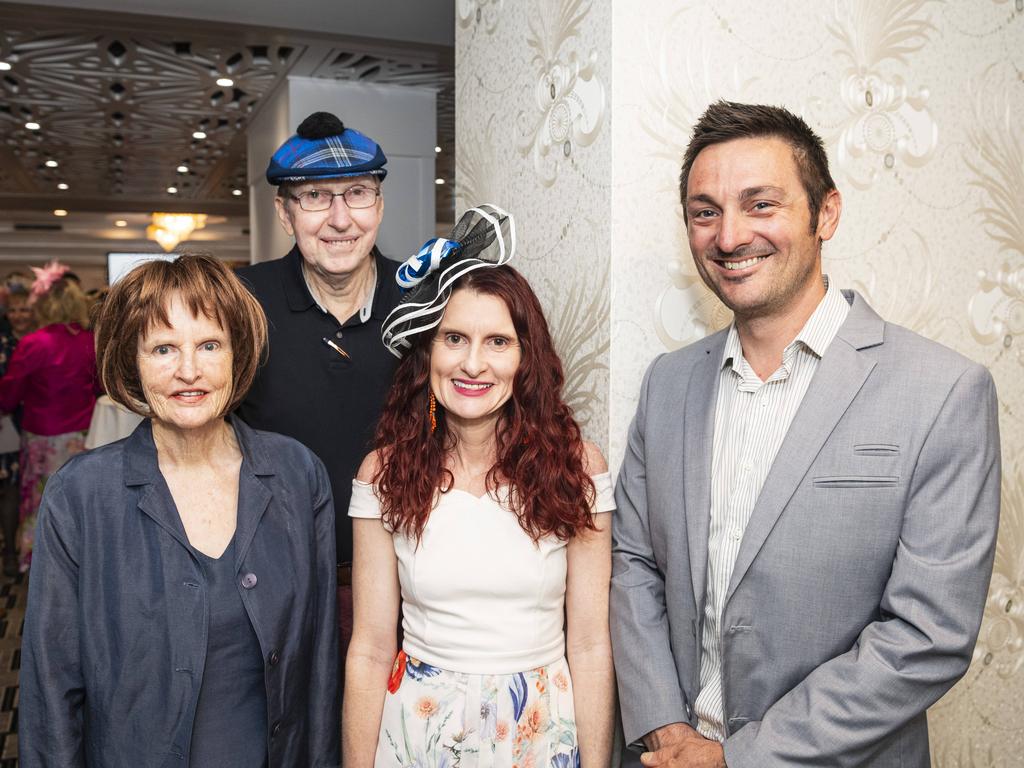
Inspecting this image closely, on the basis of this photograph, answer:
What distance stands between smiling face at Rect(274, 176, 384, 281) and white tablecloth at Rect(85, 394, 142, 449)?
2654mm

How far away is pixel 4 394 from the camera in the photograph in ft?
17.0

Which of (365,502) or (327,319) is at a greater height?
(327,319)

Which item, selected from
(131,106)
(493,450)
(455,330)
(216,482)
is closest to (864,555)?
(493,450)

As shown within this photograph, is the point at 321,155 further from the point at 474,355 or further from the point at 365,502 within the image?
the point at 365,502

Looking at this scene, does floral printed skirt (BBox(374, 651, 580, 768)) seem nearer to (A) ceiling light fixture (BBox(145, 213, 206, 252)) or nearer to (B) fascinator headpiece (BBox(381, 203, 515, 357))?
(B) fascinator headpiece (BBox(381, 203, 515, 357))

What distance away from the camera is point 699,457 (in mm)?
1587

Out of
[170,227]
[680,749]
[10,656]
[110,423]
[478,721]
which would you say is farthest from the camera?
[170,227]

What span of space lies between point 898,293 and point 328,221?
139cm

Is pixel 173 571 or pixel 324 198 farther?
pixel 324 198

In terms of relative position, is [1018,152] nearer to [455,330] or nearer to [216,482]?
[455,330]

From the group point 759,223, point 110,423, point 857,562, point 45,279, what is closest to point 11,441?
point 45,279

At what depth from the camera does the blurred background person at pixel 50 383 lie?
5.13m

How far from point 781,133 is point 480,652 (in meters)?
1.13

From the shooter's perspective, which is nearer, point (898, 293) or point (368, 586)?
point (368, 586)
